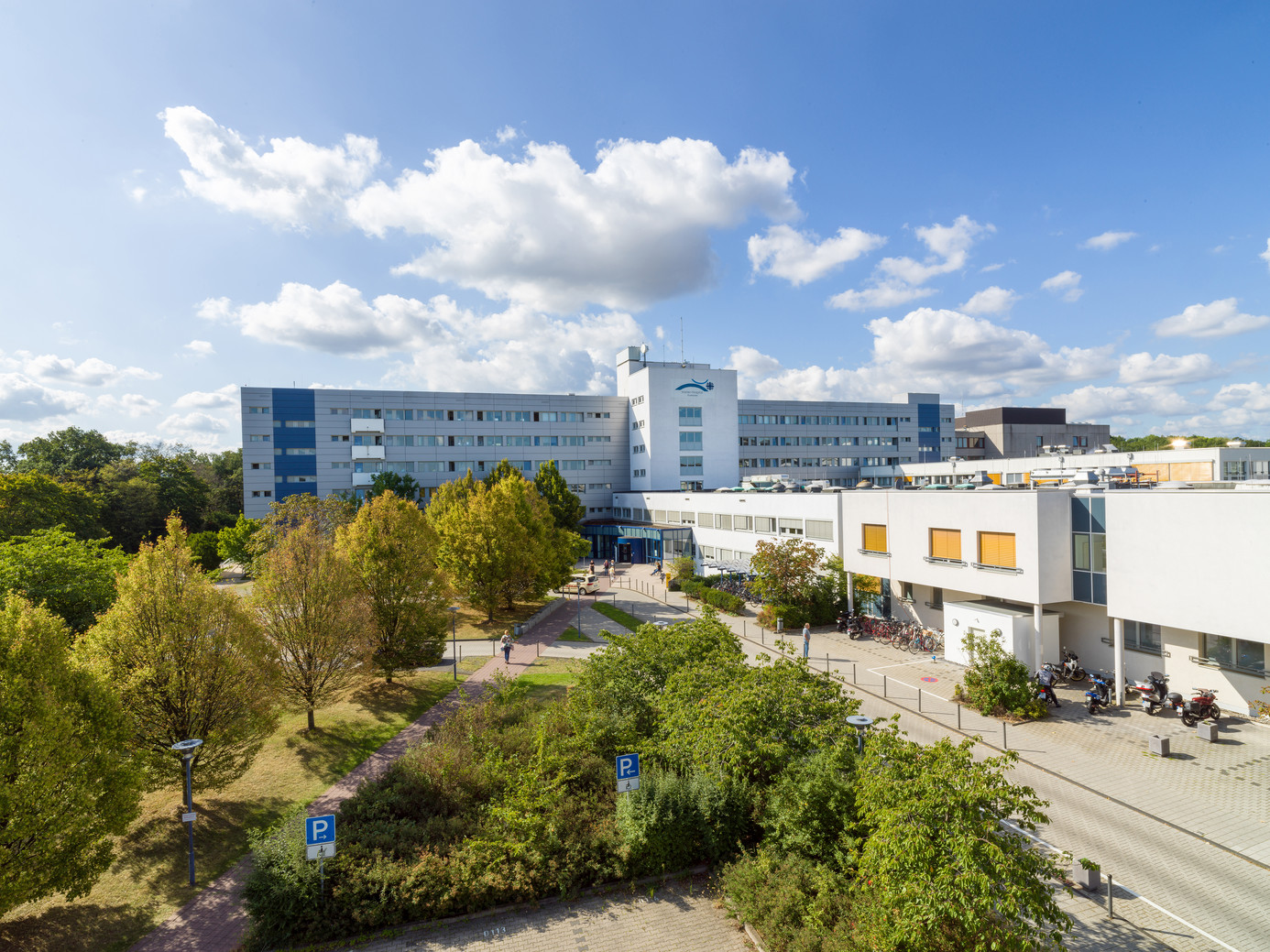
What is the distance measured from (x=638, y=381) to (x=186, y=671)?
191 feet

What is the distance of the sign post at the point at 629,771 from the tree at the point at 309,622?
11.9 m

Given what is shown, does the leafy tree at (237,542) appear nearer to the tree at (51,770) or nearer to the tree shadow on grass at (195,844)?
the tree shadow on grass at (195,844)

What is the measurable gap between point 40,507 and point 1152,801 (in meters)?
67.8

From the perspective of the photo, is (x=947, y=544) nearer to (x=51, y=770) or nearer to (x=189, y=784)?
(x=189, y=784)

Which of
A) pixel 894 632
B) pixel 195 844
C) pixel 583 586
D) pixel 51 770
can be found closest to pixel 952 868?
pixel 51 770

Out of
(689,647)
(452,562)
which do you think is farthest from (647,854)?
(452,562)

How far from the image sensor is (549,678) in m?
24.1

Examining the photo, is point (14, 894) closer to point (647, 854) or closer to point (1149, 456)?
point (647, 854)

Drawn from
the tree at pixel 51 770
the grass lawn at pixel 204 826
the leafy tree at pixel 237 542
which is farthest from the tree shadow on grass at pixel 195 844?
the leafy tree at pixel 237 542

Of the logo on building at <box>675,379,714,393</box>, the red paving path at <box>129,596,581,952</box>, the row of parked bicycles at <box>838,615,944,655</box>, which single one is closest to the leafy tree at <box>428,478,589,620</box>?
the red paving path at <box>129,596,581,952</box>

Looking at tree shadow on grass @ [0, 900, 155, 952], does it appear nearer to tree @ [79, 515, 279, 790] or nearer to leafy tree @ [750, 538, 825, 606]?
tree @ [79, 515, 279, 790]

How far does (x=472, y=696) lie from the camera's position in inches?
888

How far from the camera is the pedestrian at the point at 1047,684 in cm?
1906

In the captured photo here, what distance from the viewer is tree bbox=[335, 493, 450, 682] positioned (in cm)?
2359
